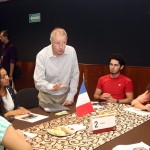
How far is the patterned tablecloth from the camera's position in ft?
5.94

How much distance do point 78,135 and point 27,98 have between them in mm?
1476

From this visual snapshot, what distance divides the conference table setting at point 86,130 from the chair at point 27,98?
0.74m

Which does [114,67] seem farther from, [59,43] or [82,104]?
[82,104]

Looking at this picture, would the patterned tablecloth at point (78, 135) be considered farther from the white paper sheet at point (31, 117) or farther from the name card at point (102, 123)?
the white paper sheet at point (31, 117)

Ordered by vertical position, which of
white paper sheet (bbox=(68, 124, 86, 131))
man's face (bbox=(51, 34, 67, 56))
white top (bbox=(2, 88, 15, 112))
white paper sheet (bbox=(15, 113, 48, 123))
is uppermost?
man's face (bbox=(51, 34, 67, 56))

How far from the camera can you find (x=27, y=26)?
644cm

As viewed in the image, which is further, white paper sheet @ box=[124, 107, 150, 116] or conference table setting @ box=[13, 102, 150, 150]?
white paper sheet @ box=[124, 107, 150, 116]

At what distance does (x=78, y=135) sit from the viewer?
2.00 meters

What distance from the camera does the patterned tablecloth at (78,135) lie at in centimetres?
181

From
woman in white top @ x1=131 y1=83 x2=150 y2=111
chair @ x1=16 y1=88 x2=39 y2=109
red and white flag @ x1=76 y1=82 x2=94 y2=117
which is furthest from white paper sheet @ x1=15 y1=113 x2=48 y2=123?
woman in white top @ x1=131 y1=83 x2=150 y2=111

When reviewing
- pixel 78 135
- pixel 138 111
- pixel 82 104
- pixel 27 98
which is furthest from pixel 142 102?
pixel 27 98

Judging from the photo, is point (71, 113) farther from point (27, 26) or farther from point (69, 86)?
point (27, 26)

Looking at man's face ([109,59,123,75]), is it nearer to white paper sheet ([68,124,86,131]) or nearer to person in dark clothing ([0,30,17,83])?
white paper sheet ([68,124,86,131])

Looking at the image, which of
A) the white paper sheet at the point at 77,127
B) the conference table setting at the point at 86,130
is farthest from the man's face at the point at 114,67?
the white paper sheet at the point at 77,127
